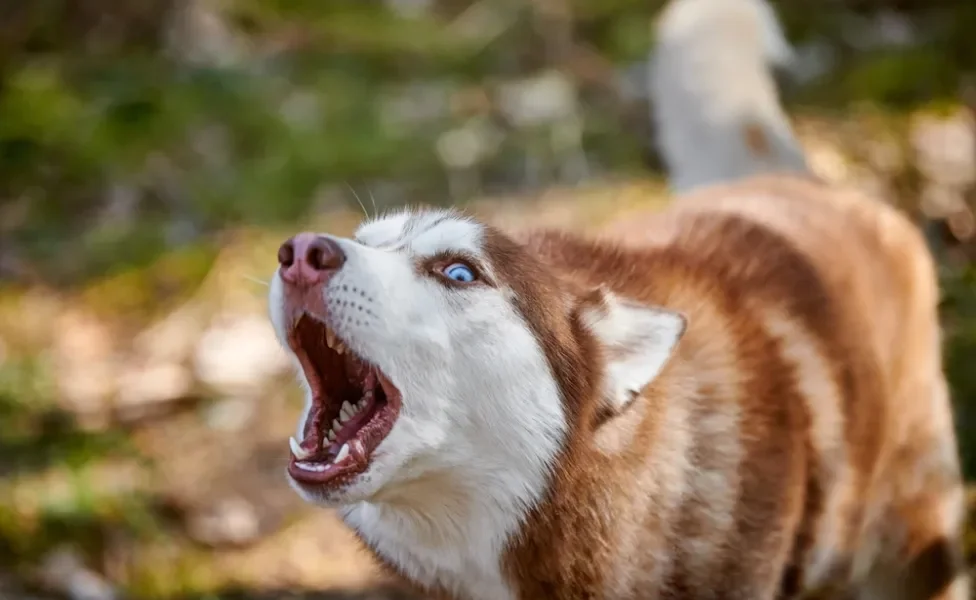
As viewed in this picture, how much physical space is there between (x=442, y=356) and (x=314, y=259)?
1.15ft

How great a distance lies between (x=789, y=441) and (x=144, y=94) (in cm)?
488

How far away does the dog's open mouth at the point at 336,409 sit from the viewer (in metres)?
2.22

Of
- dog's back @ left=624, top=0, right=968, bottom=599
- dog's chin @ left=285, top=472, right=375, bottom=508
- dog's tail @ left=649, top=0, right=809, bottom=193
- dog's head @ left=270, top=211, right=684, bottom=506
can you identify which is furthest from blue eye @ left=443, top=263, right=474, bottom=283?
dog's tail @ left=649, top=0, right=809, bottom=193

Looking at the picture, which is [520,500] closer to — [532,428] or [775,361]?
[532,428]

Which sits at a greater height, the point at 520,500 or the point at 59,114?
the point at 520,500

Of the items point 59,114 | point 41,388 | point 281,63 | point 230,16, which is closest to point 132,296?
point 41,388

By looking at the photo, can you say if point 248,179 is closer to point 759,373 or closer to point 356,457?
point 759,373

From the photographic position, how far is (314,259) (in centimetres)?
226

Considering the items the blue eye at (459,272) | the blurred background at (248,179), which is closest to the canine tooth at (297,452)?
the blue eye at (459,272)

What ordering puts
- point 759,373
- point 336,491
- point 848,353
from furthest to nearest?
point 848,353, point 759,373, point 336,491

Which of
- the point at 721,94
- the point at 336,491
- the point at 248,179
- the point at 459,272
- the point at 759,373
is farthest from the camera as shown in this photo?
the point at 248,179

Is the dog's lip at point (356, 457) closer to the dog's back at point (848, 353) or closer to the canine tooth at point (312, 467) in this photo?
the canine tooth at point (312, 467)

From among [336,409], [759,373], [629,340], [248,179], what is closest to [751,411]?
[759,373]

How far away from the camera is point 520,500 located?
2385 mm
